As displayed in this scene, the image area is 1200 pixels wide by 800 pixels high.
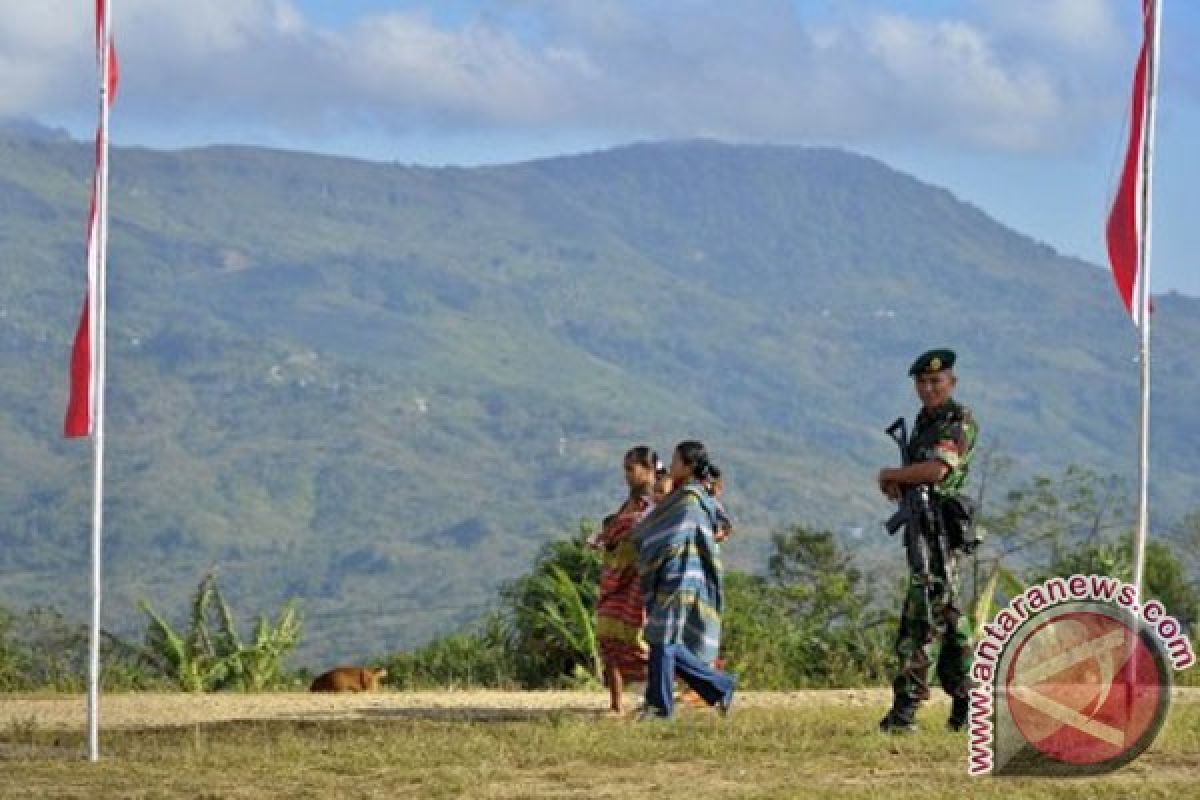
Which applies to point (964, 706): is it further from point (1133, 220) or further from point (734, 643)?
point (734, 643)

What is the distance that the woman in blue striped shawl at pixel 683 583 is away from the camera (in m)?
15.8

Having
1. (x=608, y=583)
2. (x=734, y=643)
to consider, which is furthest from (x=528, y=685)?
(x=608, y=583)

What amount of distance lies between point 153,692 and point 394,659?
11.7m

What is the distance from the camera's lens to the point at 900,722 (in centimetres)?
1449

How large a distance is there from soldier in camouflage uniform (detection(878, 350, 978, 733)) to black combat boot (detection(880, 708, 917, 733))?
0.08 m

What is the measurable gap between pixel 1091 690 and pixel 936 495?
128cm

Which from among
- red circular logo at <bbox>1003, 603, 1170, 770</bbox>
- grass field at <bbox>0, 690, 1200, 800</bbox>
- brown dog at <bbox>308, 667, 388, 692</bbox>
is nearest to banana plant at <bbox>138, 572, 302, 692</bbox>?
brown dog at <bbox>308, 667, 388, 692</bbox>

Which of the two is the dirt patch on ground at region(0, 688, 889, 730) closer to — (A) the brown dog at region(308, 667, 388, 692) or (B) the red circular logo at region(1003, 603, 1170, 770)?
(A) the brown dog at region(308, 667, 388, 692)

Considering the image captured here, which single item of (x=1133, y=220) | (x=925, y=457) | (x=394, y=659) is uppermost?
(x=1133, y=220)

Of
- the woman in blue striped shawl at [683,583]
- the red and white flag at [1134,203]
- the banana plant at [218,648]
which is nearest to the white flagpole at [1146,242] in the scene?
the red and white flag at [1134,203]

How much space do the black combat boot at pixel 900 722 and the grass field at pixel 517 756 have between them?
10cm

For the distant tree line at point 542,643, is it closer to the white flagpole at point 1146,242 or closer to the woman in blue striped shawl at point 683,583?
the woman in blue striped shawl at point 683,583

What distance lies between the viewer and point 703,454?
15805 mm

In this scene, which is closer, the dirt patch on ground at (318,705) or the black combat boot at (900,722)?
the black combat boot at (900,722)
